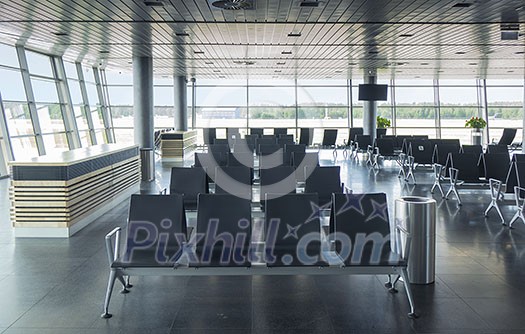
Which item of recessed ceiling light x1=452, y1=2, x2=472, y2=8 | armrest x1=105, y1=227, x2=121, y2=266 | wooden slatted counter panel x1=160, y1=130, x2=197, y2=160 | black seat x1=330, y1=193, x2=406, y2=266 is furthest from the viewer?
wooden slatted counter panel x1=160, y1=130, x2=197, y2=160

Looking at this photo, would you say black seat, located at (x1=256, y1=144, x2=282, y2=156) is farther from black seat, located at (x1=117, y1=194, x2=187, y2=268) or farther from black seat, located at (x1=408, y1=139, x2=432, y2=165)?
black seat, located at (x1=117, y1=194, x2=187, y2=268)

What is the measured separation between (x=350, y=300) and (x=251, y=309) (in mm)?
904

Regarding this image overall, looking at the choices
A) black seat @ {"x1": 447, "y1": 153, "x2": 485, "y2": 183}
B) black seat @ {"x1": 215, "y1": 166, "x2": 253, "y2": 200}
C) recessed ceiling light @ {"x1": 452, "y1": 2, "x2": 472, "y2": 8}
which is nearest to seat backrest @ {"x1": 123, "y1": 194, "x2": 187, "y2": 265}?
black seat @ {"x1": 215, "y1": 166, "x2": 253, "y2": 200}

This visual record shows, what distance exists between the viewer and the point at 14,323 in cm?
394

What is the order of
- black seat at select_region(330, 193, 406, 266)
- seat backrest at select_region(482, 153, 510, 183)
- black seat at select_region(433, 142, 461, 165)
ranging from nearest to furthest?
black seat at select_region(330, 193, 406, 266)
seat backrest at select_region(482, 153, 510, 183)
black seat at select_region(433, 142, 461, 165)

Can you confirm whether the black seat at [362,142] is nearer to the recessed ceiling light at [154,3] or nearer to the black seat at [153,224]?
the recessed ceiling light at [154,3]

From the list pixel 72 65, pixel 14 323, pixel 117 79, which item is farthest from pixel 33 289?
pixel 117 79

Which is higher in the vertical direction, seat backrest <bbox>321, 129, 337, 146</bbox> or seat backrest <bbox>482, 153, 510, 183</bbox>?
seat backrest <bbox>321, 129, 337, 146</bbox>

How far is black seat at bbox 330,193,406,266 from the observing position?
4.57 metres

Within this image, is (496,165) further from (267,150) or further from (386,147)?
(386,147)

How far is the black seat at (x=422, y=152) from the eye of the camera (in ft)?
39.0

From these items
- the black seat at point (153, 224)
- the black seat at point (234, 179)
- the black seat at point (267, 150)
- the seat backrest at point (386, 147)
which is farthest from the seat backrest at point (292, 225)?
the seat backrest at point (386, 147)

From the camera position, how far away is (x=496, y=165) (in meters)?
8.80

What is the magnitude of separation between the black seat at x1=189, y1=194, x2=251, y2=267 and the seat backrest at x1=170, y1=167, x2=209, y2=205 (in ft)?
6.45
